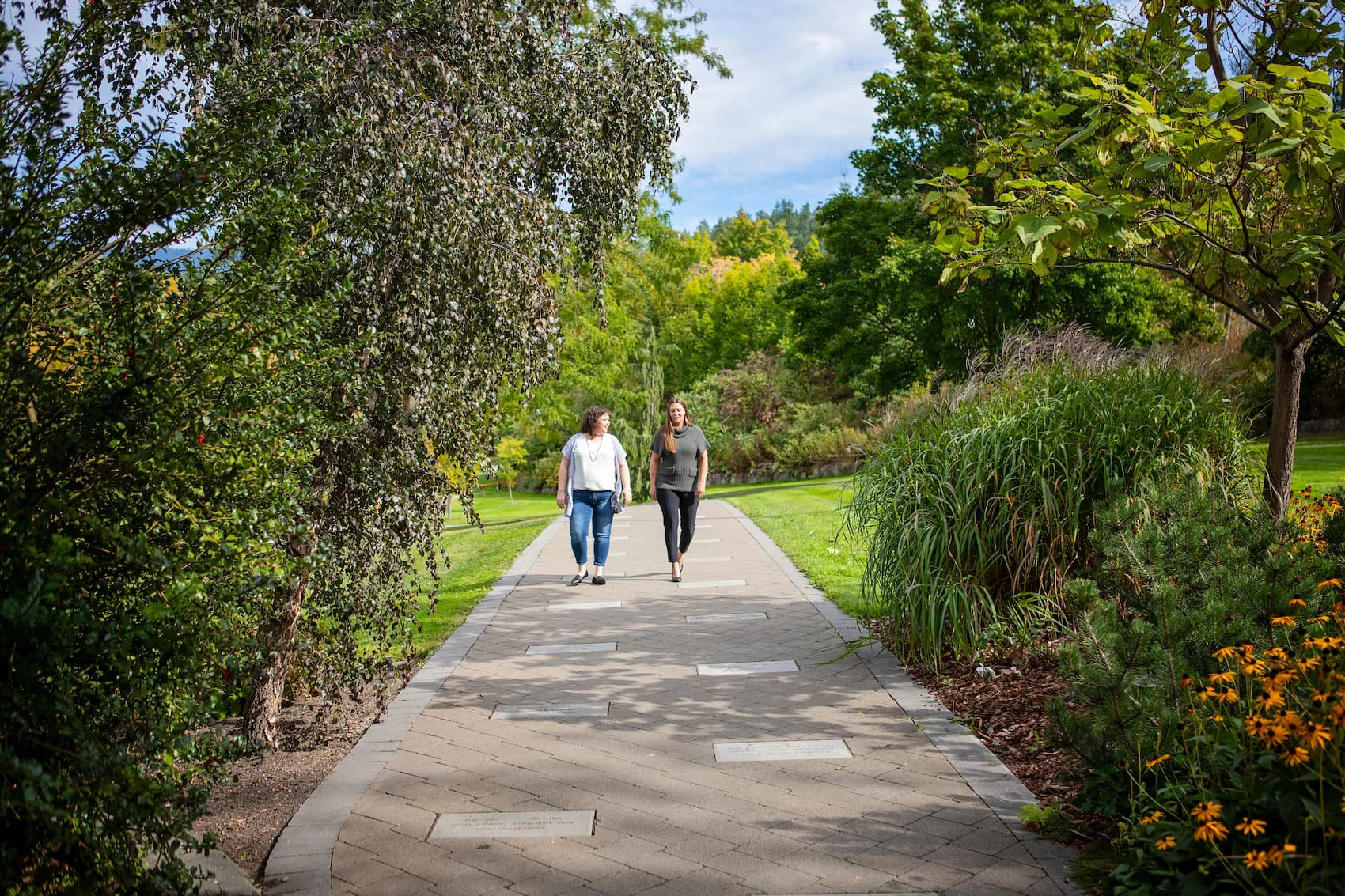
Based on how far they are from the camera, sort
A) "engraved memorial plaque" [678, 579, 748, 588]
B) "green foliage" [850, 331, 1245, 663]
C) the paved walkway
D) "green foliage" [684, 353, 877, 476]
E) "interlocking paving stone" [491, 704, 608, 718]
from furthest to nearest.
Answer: "green foliage" [684, 353, 877, 476] < "engraved memorial plaque" [678, 579, 748, 588] < "green foliage" [850, 331, 1245, 663] < "interlocking paving stone" [491, 704, 608, 718] < the paved walkway

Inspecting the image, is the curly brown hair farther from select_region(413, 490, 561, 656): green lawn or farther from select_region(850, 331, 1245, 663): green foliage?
select_region(850, 331, 1245, 663): green foliage

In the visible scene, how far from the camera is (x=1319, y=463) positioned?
16.2m

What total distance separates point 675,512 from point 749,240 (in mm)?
81162

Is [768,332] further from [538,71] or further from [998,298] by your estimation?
[538,71]

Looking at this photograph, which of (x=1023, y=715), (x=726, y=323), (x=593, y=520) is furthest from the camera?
(x=726, y=323)

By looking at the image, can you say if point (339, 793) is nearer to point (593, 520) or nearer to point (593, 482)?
point (593, 482)

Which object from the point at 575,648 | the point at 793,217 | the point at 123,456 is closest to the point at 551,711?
the point at 575,648

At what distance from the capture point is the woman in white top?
10695 mm

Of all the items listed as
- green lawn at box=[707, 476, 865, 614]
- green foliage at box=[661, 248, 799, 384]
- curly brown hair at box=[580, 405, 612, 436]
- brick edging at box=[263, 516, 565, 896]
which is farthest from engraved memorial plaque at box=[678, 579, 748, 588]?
green foliage at box=[661, 248, 799, 384]

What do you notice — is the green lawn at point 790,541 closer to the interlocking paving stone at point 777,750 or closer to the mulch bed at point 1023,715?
the mulch bed at point 1023,715

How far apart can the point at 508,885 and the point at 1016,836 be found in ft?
6.63

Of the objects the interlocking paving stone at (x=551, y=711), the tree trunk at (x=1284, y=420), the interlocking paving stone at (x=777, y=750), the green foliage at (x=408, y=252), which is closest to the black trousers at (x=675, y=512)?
the interlocking paving stone at (x=551, y=711)

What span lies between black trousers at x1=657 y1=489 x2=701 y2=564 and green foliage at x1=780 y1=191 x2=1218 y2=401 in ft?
38.0

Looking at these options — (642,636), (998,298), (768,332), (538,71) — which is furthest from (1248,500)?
(768,332)
